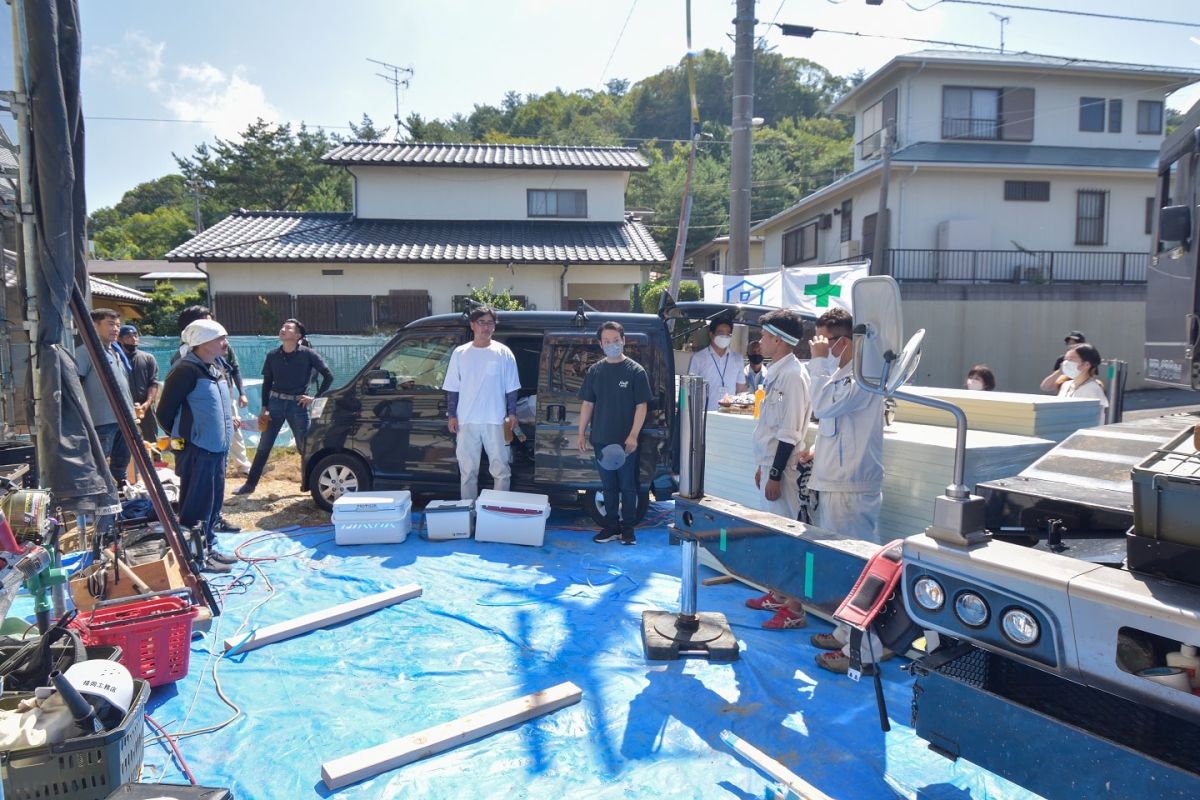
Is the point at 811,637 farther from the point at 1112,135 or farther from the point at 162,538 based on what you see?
the point at 1112,135

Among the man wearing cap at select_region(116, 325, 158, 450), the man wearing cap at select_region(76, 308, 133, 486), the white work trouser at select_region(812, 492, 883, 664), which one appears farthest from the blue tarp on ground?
the man wearing cap at select_region(116, 325, 158, 450)

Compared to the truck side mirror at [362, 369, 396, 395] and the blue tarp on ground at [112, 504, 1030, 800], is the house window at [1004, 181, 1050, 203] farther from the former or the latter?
the blue tarp on ground at [112, 504, 1030, 800]

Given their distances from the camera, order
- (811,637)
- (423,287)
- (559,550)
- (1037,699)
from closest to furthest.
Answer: (1037,699), (811,637), (559,550), (423,287)

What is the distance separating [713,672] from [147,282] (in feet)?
118

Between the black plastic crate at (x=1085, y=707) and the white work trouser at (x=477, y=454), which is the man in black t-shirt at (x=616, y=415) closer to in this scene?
the white work trouser at (x=477, y=454)

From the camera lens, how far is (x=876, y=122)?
2234cm

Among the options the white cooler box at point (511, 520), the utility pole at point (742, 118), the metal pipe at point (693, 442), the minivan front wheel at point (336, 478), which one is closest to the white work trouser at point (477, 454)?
the white cooler box at point (511, 520)

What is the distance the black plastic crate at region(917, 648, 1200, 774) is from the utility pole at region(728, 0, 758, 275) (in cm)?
756

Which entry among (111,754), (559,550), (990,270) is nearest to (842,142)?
(990,270)

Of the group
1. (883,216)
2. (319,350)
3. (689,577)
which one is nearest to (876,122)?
(883,216)

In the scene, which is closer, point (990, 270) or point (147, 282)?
point (990, 270)

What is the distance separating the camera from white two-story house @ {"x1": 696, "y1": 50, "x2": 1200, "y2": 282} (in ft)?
65.3

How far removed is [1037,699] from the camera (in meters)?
2.27

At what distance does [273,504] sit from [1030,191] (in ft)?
69.3
